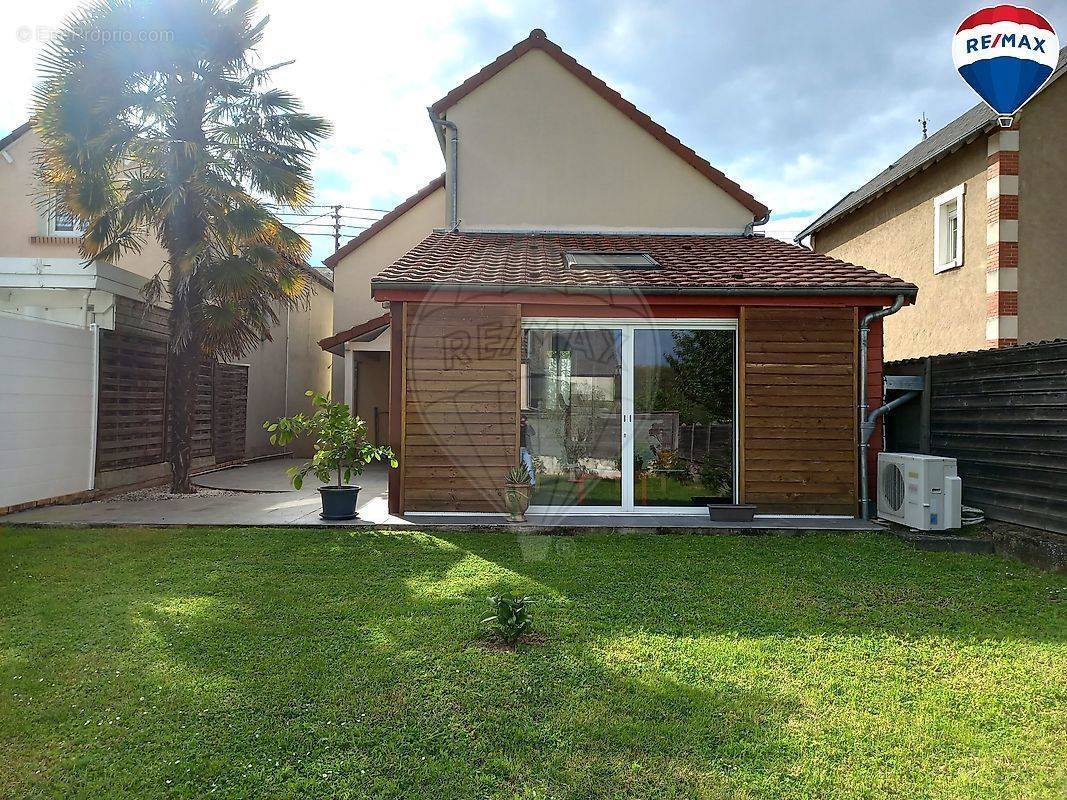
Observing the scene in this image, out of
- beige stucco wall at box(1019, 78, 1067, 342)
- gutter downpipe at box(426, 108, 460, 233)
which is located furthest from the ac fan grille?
gutter downpipe at box(426, 108, 460, 233)

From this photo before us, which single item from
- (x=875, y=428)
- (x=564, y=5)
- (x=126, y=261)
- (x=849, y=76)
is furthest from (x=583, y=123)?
(x=126, y=261)

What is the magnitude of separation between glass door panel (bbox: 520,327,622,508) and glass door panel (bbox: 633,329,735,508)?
0.35 metres

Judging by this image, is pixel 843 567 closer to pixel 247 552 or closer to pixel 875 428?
pixel 875 428

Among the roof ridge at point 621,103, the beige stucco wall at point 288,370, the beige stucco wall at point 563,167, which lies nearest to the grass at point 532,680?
the beige stucco wall at point 563,167

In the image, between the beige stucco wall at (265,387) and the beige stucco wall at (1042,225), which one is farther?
the beige stucco wall at (265,387)

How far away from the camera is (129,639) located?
14.6 ft

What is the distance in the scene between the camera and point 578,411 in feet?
28.6

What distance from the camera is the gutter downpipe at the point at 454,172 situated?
38.7 ft

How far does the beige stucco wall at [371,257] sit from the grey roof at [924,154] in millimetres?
9957

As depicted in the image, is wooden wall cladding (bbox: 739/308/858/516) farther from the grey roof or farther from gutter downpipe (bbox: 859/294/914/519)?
the grey roof

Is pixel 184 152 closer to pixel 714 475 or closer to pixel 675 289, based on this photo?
pixel 675 289

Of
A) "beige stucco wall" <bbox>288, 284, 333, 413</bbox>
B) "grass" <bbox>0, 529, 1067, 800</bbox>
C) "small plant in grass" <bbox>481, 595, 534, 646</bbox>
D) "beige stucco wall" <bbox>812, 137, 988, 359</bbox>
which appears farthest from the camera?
"beige stucco wall" <bbox>288, 284, 333, 413</bbox>

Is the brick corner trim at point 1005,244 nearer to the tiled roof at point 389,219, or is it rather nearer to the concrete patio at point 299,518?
the concrete patio at point 299,518

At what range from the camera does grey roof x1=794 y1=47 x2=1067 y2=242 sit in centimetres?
1187
